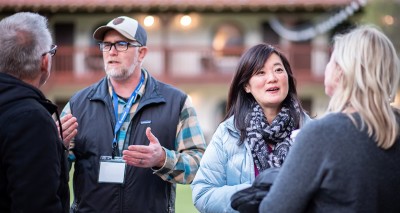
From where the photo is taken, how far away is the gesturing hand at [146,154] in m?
3.80

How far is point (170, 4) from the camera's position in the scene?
24.5 metres

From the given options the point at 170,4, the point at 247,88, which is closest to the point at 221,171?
the point at 247,88

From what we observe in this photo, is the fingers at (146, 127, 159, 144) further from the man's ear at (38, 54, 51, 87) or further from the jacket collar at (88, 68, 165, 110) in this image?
the man's ear at (38, 54, 51, 87)

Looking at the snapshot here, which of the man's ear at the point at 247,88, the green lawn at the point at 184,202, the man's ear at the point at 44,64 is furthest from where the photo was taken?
the green lawn at the point at 184,202

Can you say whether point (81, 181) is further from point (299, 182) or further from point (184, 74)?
point (184, 74)

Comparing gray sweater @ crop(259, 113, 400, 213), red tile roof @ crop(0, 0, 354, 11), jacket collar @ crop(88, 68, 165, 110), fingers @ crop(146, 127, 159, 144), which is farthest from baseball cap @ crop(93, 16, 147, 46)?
red tile roof @ crop(0, 0, 354, 11)

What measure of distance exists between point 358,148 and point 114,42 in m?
2.22

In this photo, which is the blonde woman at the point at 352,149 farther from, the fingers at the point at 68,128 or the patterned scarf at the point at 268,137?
the fingers at the point at 68,128

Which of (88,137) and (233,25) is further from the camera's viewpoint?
(233,25)

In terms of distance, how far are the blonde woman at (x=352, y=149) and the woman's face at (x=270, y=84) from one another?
935mm

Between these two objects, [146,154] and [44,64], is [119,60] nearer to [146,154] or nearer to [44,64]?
[146,154]

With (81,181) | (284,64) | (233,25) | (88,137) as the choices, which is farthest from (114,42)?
(233,25)

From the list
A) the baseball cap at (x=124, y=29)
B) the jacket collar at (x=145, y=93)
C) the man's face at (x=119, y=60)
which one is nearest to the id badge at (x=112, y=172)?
the jacket collar at (x=145, y=93)

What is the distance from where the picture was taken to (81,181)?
4.23 meters
